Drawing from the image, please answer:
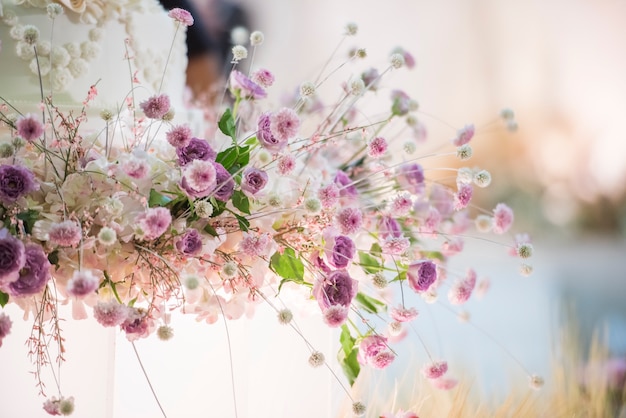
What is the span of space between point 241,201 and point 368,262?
23cm

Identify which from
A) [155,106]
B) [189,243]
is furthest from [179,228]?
[155,106]

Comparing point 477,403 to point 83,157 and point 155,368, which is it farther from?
point 83,157

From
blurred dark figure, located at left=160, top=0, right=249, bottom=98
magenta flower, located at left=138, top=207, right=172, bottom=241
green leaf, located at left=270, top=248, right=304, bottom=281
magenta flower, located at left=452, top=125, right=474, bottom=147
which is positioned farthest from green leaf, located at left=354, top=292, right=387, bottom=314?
blurred dark figure, located at left=160, top=0, right=249, bottom=98

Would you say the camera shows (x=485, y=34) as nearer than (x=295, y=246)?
No

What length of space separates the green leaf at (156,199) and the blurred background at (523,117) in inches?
34.3

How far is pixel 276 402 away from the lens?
1165mm

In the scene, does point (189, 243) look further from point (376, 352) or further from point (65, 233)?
point (376, 352)

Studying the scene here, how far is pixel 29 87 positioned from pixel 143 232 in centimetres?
34

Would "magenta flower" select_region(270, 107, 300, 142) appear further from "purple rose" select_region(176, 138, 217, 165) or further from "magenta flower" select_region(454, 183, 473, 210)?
"magenta flower" select_region(454, 183, 473, 210)

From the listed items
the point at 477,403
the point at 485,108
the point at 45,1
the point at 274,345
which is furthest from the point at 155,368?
the point at 485,108

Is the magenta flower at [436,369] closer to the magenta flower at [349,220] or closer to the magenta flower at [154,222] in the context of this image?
the magenta flower at [349,220]

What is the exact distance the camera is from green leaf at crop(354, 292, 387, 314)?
1008 mm

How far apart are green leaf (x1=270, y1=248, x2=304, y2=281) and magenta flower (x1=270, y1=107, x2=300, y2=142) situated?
0.53ft

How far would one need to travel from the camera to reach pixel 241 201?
0.85 m
